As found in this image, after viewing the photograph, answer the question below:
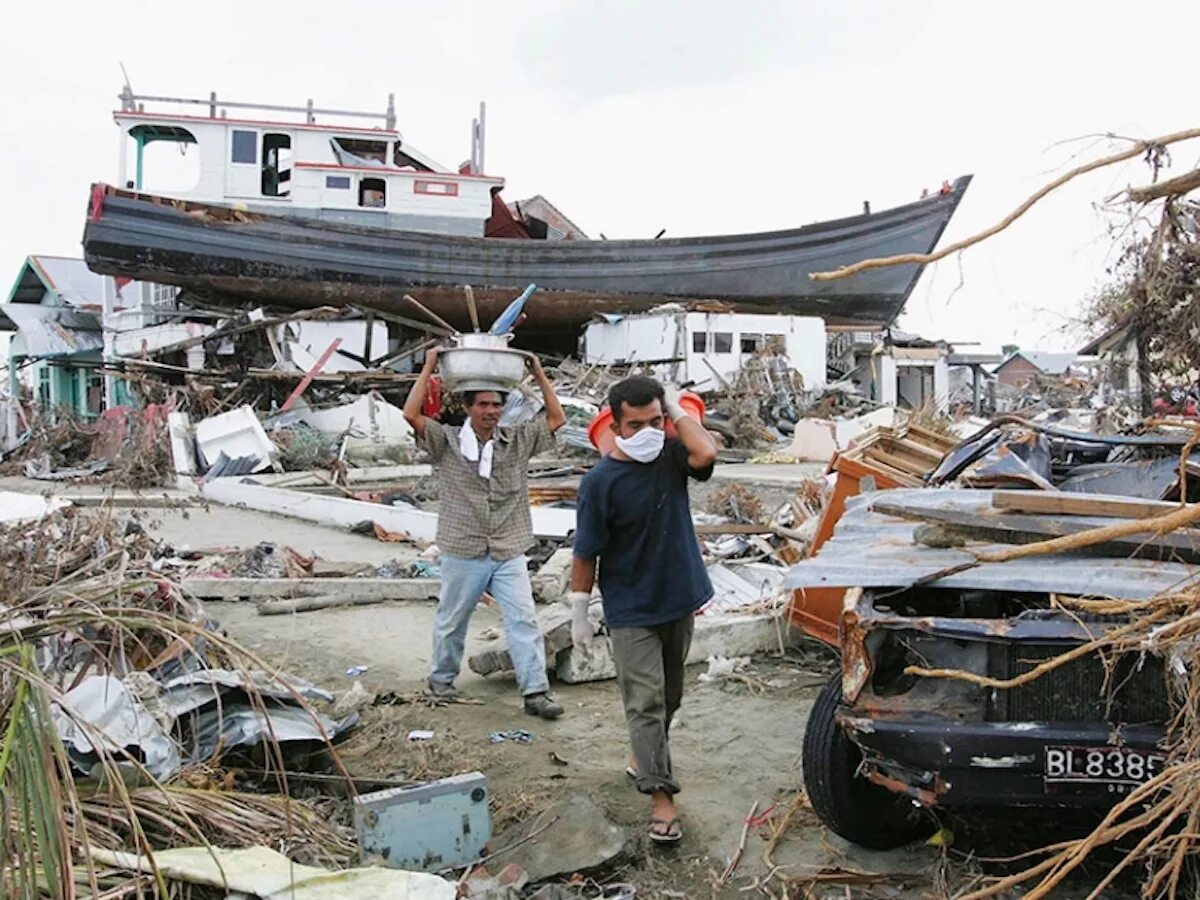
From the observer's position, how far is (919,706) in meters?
3.19

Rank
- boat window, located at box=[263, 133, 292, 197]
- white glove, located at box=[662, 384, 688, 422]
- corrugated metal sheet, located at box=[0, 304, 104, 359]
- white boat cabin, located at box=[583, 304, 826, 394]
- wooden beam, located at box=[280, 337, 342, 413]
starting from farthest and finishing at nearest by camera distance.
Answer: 1. corrugated metal sheet, located at box=[0, 304, 104, 359]
2. boat window, located at box=[263, 133, 292, 197]
3. white boat cabin, located at box=[583, 304, 826, 394]
4. wooden beam, located at box=[280, 337, 342, 413]
5. white glove, located at box=[662, 384, 688, 422]

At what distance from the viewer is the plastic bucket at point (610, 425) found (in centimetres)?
422

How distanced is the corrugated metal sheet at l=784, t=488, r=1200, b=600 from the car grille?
21cm

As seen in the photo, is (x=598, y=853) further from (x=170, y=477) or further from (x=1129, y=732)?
(x=170, y=477)

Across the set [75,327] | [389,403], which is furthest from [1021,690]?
[75,327]

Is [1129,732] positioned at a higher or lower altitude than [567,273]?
lower

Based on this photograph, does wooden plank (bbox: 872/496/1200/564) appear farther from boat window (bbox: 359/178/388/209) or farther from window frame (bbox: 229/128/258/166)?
window frame (bbox: 229/128/258/166)

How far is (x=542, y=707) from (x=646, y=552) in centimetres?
155

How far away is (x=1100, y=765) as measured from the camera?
2.89 metres

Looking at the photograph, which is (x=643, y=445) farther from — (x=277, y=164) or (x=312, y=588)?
(x=277, y=164)

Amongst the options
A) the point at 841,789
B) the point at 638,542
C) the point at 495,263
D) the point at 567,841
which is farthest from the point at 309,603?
the point at 495,263

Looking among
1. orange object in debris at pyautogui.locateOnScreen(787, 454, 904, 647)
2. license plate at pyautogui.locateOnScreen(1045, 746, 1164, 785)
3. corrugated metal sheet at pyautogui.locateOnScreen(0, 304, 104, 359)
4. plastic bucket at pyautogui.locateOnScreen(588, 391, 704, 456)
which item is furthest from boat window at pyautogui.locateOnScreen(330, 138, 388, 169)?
license plate at pyautogui.locateOnScreen(1045, 746, 1164, 785)

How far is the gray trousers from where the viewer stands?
12.9ft

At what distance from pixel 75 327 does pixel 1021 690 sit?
3345cm
